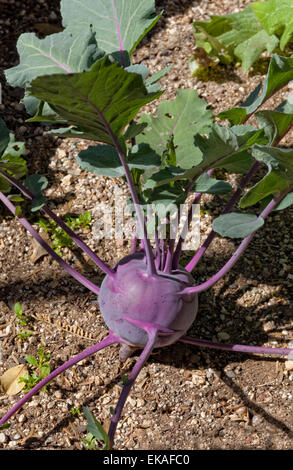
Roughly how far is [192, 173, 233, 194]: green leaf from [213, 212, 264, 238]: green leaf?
74 mm

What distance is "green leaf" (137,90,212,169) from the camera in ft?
4.87

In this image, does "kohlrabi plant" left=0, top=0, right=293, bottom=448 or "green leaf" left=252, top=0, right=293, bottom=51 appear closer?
"kohlrabi plant" left=0, top=0, right=293, bottom=448

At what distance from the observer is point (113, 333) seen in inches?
52.8

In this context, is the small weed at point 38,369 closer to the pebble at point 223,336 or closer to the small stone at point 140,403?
the small stone at point 140,403

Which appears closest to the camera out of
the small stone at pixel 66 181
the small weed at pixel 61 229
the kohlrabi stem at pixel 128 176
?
the kohlrabi stem at pixel 128 176

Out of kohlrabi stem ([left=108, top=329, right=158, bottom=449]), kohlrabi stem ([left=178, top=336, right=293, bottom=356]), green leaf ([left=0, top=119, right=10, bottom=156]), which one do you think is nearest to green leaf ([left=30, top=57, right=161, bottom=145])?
green leaf ([left=0, top=119, right=10, bottom=156])

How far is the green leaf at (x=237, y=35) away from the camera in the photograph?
2.01 metres

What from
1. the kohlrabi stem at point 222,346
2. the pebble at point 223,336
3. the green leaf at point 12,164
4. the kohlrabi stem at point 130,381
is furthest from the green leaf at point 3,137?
the pebble at point 223,336

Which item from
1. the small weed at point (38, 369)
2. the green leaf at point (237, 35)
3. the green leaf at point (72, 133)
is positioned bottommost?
the small weed at point (38, 369)

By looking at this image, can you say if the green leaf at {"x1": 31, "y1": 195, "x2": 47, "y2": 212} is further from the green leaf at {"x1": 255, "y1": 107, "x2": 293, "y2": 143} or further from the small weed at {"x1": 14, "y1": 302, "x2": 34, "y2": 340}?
the green leaf at {"x1": 255, "y1": 107, "x2": 293, "y2": 143}

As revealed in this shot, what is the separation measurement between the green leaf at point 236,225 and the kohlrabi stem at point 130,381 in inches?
11.8

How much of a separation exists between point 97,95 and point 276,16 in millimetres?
1179

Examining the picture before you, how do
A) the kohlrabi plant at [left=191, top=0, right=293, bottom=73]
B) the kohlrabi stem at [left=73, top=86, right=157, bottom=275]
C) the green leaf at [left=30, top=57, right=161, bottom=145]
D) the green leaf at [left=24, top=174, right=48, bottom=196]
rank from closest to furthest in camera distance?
the green leaf at [left=30, top=57, right=161, bottom=145] < the kohlrabi stem at [left=73, top=86, right=157, bottom=275] < the green leaf at [left=24, top=174, right=48, bottom=196] < the kohlrabi plant at [left=191, top=0, right=293, bottom=73]

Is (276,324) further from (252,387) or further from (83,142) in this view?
(83,142)
